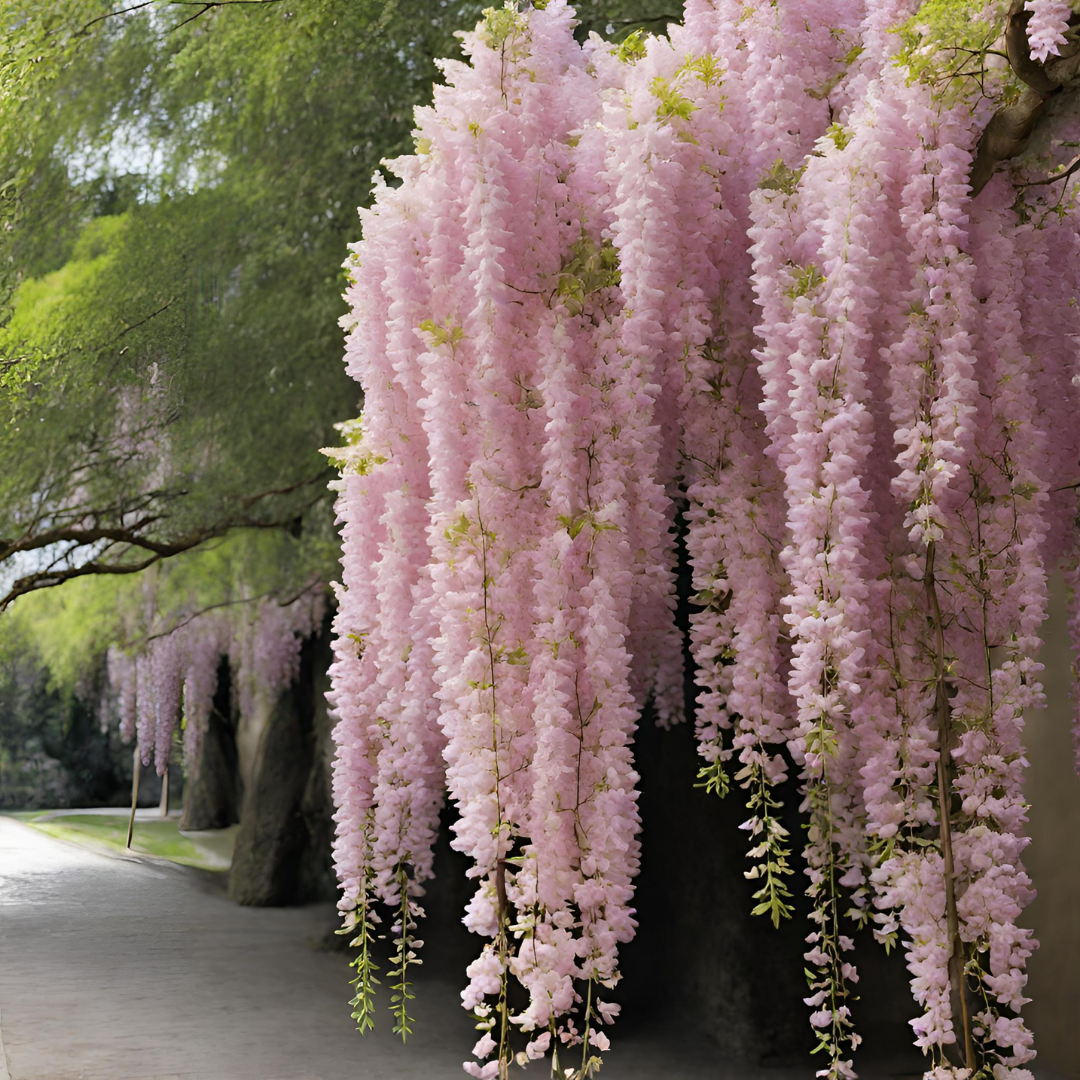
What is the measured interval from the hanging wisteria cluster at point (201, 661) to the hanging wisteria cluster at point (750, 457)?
125 inches

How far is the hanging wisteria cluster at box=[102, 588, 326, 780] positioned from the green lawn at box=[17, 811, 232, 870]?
0.31 metres

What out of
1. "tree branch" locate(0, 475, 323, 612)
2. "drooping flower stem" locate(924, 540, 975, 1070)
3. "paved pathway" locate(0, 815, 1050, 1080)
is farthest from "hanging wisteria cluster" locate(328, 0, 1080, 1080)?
"tree branch" locate(0, 475, 323, 612)

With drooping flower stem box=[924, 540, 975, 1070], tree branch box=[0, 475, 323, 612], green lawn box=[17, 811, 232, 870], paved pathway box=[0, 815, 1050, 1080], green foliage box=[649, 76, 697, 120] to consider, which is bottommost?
paved pathway box=[0, 815, 1050, 1080]

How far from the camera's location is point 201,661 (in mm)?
5145

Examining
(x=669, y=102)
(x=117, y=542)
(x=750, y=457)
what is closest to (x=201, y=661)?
(x=117, y=542)

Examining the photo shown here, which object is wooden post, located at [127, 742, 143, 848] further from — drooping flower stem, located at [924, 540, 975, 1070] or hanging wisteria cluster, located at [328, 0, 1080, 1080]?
drooping flower stem, located at [924, 540, 975, 1070]

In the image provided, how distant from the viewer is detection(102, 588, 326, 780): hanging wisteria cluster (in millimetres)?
4930

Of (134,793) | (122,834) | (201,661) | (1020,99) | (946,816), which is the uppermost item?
(1020,99)

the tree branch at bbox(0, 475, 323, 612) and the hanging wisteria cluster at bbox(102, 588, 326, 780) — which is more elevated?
the tree branch at bbox(0, 475, 323, 612)

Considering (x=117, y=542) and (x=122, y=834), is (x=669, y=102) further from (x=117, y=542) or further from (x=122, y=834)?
(x=122, y=834)

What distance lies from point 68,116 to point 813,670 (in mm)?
3800

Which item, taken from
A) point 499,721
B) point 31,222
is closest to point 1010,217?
point 499,721

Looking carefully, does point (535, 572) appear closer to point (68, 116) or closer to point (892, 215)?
point (892, 215)

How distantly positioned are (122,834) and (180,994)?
864mm
